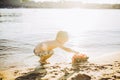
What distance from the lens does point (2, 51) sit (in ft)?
42.1

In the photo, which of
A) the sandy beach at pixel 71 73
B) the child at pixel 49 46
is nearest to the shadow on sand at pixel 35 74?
the sandy beach at pixel 71 73

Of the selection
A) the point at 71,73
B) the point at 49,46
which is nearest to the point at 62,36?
the point at 49,46

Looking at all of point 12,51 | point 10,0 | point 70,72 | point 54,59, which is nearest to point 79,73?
point 70,72

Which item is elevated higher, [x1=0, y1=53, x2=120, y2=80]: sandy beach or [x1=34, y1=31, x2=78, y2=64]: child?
[x1=34, y1=31, x2=78, y2=64]: child

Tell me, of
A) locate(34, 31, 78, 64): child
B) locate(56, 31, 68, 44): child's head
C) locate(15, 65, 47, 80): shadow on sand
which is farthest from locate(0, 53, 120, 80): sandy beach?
locate(56, 31, 68, 44): child's head

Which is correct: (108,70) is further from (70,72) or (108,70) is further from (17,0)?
(17,0)

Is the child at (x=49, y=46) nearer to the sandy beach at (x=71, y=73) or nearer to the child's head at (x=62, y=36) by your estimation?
the child's head at (x=62, y=36)

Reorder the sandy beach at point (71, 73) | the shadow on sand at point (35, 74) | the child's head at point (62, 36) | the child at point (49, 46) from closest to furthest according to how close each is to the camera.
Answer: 1. the sandy beach at point (71, 73)
2. the shadow on sand at point (35, 74)
3. the child's head at point (62, 36)
4. the child at point (49, 46)

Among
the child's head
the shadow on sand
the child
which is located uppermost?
the child's head

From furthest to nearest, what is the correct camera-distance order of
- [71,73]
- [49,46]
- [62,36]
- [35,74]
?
[49,46] < [62,36] < [35,74] < [71,73]

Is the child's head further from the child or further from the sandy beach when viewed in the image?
the sandy beach

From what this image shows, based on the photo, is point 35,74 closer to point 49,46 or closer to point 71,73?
point 71,73

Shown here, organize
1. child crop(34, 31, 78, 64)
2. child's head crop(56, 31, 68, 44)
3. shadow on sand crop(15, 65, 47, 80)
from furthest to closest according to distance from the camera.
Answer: child crop(34, 31, 78, 64)
child's head crop(56, 31, 68, 44)
shadow on sand crop(15, 65, 47, 80)

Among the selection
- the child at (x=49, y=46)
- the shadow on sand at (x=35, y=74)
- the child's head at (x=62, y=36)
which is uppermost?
the child's head at (x=62, y=36)
